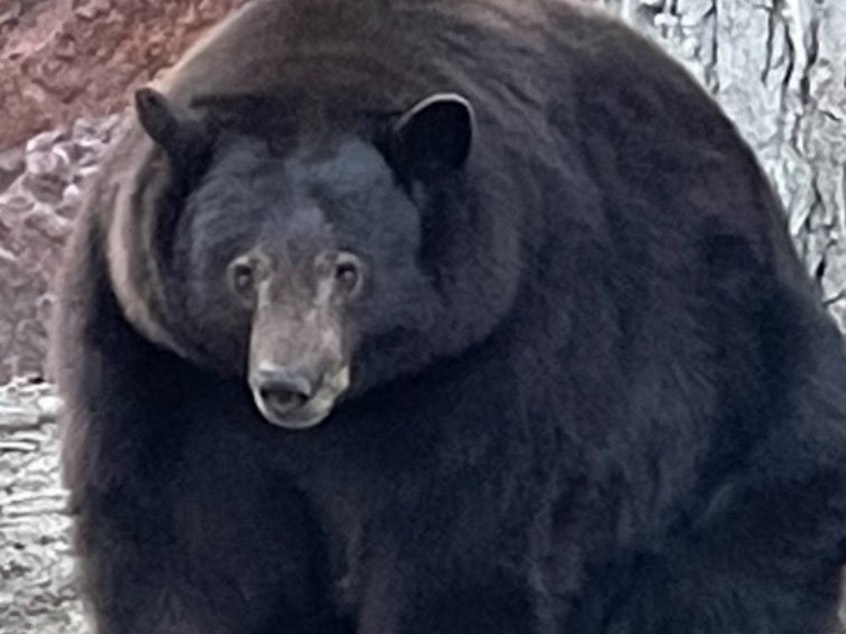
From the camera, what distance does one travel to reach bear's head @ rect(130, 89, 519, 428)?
17.1 feet

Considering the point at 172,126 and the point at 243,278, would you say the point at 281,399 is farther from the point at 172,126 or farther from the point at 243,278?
the point at 172,126

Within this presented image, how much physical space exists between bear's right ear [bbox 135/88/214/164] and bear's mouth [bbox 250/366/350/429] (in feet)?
1.41

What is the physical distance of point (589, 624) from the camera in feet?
19.6

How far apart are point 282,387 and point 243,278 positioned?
259 millimetres

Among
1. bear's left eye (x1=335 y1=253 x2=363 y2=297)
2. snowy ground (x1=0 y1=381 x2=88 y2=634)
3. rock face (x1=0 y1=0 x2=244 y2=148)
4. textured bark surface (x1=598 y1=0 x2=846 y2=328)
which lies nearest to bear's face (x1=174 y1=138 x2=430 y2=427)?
bear's left eye (x1=335 y1=253 x2=363 y2=297)

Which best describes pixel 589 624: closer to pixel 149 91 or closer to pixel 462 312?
pixel 462 312

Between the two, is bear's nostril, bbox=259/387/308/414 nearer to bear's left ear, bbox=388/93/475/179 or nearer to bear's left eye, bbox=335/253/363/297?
bear's left eye, bbox=335/253/363/297

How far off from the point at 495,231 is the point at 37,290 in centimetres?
444

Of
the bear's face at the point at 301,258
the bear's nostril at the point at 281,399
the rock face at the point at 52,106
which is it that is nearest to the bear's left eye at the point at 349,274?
the bear's face at the point at 301,258

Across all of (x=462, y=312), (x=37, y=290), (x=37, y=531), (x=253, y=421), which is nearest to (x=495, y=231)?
(x=462, y=312)

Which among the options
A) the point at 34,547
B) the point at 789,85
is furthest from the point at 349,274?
the point at 34,547

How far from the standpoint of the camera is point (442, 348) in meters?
5.41

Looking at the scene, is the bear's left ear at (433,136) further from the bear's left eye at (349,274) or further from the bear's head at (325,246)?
the bear's left eye at (349,274)

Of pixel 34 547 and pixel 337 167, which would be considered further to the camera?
pixel 34 547
